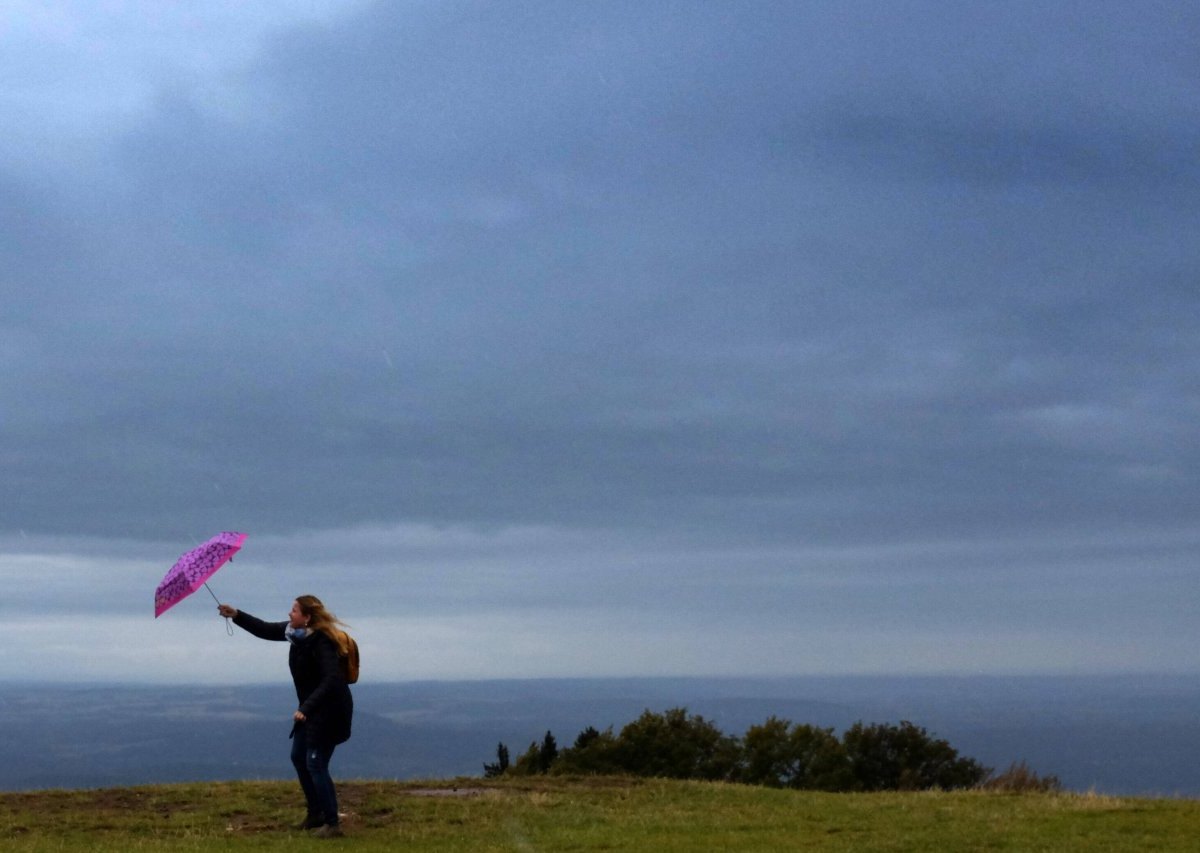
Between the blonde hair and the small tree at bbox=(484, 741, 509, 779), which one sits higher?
the blonde hair

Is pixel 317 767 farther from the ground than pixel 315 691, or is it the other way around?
pixel 315 691

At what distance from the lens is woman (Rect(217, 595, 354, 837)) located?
51.5ft

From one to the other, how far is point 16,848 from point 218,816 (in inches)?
142

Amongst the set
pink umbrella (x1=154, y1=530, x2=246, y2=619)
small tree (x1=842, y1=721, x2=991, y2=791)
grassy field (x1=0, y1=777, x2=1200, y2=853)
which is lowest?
small tree (x1=842, y1=721, x2=991, y2=791)

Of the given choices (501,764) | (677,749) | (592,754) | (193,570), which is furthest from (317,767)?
(677,749)

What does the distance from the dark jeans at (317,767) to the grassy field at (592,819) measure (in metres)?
0.46

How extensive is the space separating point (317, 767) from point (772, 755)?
31.3 meters

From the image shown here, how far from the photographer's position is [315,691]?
15609mm

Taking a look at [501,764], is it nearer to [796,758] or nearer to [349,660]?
[796,758]

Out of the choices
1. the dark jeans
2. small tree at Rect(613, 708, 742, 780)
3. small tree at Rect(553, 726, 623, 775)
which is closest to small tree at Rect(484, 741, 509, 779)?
small tree at Rect(553, 726, 623, 775)

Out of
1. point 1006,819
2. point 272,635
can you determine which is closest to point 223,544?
point 272,635

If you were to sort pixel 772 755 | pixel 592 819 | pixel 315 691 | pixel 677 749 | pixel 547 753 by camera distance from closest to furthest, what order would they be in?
pixel 315 691 < pixel 592 819 < pixel 772 755 < pixel 547 753 < pixel 677 749

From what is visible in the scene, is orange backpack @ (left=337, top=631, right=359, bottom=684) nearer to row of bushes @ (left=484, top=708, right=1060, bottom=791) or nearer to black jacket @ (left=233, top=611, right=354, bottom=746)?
black jacket @ (left=233, top=611, right=354, bottom=746)

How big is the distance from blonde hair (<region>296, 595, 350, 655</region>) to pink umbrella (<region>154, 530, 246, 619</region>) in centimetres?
126
